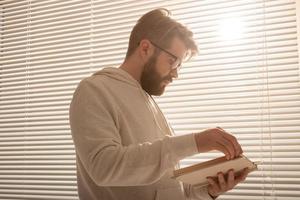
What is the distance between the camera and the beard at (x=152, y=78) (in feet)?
4.04

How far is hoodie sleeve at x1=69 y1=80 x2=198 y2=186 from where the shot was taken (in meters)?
0.93

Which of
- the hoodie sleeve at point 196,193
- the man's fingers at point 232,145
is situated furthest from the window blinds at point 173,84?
the man's fingers at point 232,145

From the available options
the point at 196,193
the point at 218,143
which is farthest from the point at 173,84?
the point at 218,143

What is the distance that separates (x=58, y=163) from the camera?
6.07 feet

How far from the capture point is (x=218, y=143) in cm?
92

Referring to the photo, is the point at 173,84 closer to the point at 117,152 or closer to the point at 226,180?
the point at 226,180

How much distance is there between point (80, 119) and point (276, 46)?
0.87 m

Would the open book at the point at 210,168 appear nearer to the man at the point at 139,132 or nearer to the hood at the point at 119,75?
the man at the point at 139,132

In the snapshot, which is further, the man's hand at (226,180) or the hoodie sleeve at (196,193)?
the hoodie sleeve at (196,193)

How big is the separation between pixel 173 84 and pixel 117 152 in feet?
2.47

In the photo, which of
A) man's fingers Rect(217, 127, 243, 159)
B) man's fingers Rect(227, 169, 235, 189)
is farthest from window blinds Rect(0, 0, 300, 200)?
man's fingers Rect(217, 127, 243, 159)

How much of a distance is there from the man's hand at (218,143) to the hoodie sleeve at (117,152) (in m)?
0.02

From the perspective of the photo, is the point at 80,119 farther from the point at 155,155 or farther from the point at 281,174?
the point at 281,174

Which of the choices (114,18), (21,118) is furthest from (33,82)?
(114,18)
